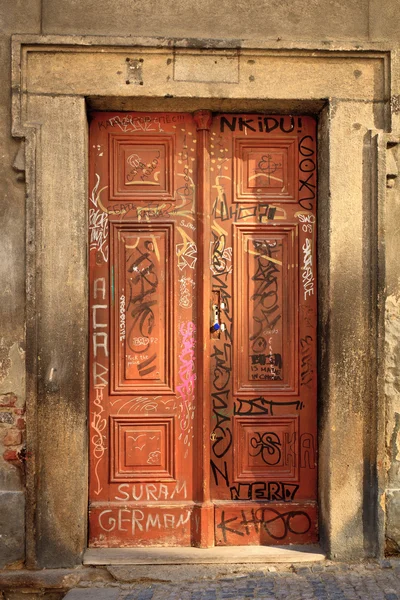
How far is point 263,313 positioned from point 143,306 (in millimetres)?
884

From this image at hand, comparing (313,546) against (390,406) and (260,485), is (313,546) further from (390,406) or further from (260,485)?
(390,406)

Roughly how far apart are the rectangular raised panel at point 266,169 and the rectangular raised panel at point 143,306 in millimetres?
660

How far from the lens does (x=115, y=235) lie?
4688mm

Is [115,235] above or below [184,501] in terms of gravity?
above

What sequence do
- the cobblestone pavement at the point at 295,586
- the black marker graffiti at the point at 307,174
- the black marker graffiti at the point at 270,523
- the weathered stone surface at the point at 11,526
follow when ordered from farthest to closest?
the black marker graffiti at the point at 307,174 < the black marker graffiti at the point at 270,523 < the weathered stone surface at the point at 11,526 < the cobblestone pavement at the point at 295,586

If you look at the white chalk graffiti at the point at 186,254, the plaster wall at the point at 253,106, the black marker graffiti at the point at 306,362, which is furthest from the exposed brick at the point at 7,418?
the black marker graffiti at the point at 306,362

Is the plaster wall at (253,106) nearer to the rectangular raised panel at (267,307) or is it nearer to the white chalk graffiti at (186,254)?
the rectangular raised panel at (267,307)

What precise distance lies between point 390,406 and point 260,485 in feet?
3.62

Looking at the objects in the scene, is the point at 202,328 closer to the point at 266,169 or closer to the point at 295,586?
the point at 266,169

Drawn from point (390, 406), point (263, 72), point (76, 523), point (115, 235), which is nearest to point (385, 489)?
point (390, 406)

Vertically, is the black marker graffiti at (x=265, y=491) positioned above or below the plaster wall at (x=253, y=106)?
→ below

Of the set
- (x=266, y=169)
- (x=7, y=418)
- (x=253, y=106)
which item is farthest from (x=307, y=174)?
(x=7, y=418)

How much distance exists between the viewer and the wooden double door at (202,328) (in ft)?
15.3

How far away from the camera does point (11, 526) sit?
4.38 metres
